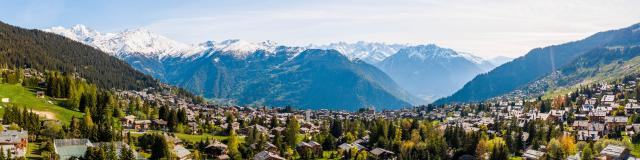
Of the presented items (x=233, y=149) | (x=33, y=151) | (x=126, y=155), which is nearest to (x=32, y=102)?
(x=233, y=149)

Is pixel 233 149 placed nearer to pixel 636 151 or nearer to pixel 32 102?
pixel 32 102

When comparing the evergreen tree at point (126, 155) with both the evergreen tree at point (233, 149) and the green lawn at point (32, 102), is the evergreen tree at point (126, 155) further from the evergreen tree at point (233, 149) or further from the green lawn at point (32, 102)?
the green lawn at point (32, 102)

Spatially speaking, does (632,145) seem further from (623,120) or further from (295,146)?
(295,146)

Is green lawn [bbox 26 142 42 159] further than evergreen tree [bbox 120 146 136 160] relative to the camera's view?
No

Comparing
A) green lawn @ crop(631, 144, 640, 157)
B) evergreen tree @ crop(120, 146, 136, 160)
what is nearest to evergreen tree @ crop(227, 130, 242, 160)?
evergreen tree @ crop(120, 146, 136, 160)

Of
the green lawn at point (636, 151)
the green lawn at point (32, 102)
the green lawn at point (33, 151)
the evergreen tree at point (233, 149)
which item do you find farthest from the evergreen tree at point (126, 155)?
the green lawn at point (636, 151)

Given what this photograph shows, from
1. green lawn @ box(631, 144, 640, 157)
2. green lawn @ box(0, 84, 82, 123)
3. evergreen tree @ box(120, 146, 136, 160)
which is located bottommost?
green lawn @ box(631, 144, 640, 157)

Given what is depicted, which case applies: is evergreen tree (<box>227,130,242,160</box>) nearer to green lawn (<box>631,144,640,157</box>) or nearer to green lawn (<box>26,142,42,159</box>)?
green lawn (<box>26,142,42,159</box>)

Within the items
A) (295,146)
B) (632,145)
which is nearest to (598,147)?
(632,145)
